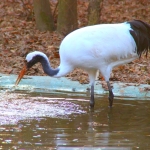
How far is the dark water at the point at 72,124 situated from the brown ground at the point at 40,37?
63.2 inches

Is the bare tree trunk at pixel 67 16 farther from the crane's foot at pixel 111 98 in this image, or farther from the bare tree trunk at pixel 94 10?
the crane's foot at pixel 111 98

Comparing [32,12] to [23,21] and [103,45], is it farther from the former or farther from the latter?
[103,45]

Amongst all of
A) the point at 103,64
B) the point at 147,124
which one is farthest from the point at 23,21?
the point at 147,124

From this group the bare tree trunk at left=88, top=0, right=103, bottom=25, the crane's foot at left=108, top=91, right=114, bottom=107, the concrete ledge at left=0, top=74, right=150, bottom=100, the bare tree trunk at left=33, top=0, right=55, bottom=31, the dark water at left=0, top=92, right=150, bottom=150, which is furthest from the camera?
the bare tree trunk at left=33, top=0, right=55, bottom=31

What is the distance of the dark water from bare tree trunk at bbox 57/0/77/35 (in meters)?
4.75

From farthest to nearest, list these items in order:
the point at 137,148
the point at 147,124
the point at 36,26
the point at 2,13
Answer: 1. the point at 2,13
2. the point at 36,26
3. the point at 147,124
4. the point at 137,148

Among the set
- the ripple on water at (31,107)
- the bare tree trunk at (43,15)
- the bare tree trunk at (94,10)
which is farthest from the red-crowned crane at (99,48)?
the bare tree trunk at (43,15)

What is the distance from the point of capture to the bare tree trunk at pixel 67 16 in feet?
43.9

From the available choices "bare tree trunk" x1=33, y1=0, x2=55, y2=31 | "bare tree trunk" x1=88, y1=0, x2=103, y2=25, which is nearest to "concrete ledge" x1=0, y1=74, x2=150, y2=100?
"bare tree trunk" x1=88, y1=0, x2=103, y2=25

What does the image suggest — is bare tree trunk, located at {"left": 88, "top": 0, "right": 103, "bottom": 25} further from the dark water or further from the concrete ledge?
the dark water

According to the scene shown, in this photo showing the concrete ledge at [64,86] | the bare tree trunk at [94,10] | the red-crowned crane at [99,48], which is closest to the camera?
the red-crowned crane at [99,48]

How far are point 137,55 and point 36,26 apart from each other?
583cm

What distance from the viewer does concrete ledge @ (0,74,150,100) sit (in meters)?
9.16

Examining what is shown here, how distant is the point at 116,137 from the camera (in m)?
6.16
